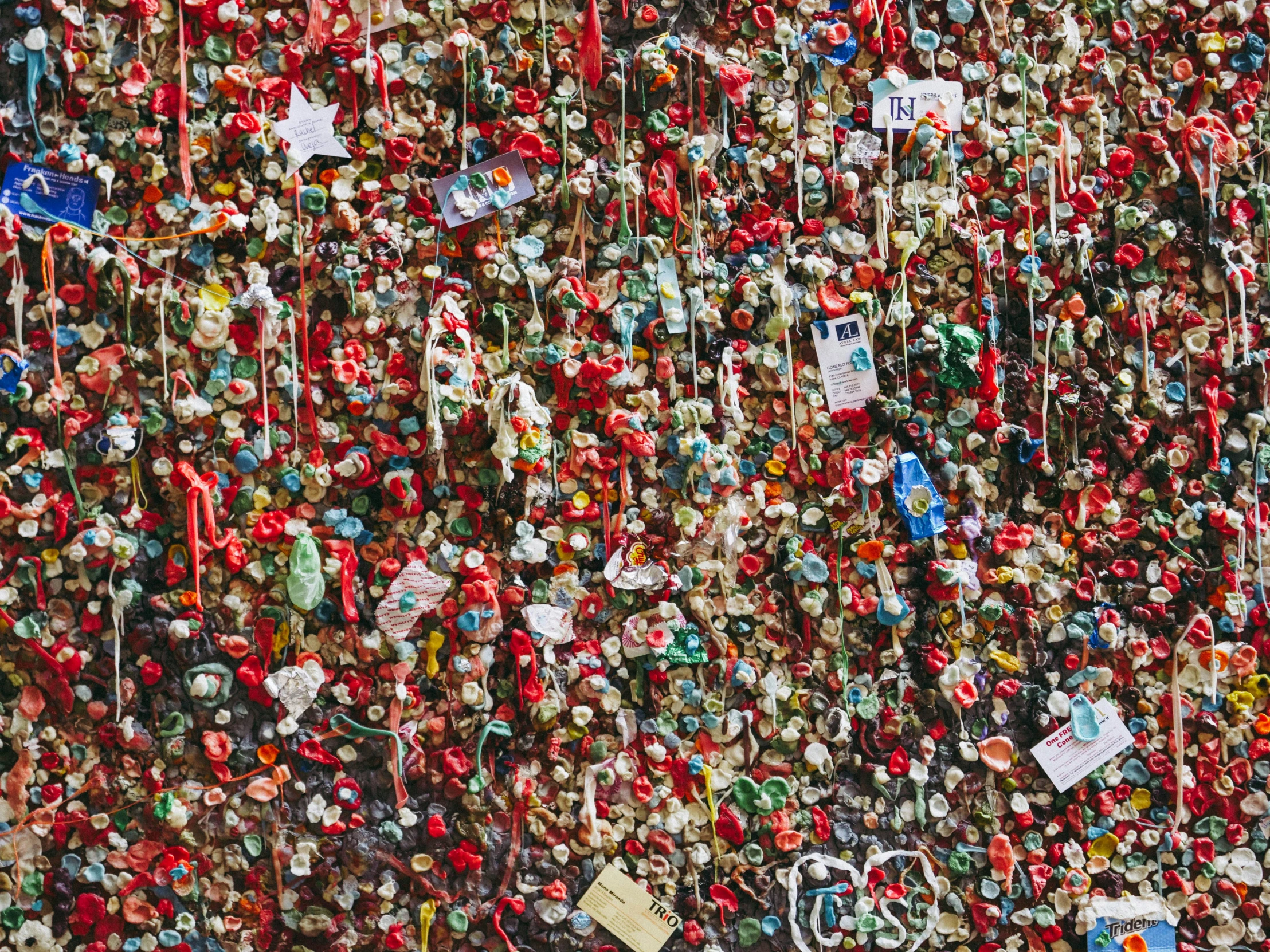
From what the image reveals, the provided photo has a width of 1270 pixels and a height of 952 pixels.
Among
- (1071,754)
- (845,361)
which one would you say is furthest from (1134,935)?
(845,361)

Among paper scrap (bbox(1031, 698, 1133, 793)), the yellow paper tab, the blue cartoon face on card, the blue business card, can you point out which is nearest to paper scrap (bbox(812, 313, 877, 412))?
paper scrap (bbox(1031, 698, 1133, 793))

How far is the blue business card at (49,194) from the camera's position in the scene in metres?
1.31

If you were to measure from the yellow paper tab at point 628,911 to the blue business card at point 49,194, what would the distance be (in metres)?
1.13

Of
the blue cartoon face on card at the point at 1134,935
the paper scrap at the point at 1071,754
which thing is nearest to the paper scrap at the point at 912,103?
the paper scrap at the point at 1071,754

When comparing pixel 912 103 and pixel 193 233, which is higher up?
pixel 912 103

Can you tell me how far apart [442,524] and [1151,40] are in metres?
1.29

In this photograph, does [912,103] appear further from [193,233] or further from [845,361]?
[193,233]

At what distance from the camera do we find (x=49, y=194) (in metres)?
1.32

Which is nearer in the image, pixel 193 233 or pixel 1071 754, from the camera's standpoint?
pixel 193 233

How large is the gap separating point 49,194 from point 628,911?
123 cm

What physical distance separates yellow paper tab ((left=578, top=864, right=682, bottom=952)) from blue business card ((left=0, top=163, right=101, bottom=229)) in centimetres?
113

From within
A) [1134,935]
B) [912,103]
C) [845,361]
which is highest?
[912,103]

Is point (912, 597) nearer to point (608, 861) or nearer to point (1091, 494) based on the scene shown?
point (1091, 494)

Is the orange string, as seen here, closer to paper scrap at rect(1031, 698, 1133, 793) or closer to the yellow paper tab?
the yellow paper tab
